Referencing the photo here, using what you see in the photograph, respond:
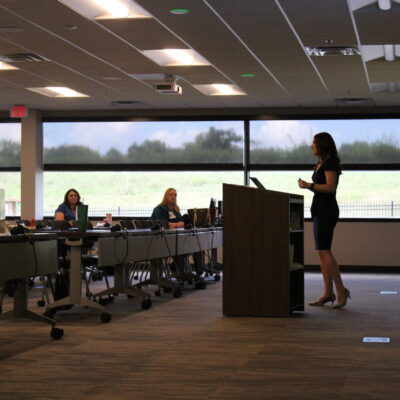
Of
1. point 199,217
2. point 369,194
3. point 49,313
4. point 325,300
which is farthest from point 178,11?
point 369,194

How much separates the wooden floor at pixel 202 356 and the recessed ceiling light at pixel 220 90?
5.26 m

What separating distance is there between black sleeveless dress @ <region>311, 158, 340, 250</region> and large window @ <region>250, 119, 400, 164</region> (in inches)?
283

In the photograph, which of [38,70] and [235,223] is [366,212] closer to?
[38,70]

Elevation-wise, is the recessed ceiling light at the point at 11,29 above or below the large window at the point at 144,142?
above

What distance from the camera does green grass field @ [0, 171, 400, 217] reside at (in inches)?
594

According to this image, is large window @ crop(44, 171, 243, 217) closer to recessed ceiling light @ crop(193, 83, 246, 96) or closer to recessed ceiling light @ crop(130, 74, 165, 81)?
recessed ceiling light @ crop(193, 83, 246, 96)

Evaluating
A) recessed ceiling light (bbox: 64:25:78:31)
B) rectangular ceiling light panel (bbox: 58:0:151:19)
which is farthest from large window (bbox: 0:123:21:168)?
rectangular ceiling light panel (bbox: 58:0:151:19)

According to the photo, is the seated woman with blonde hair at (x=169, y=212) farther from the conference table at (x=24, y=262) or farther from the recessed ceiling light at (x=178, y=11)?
the conference table at (x=24, y=262)

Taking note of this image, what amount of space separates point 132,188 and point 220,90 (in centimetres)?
358

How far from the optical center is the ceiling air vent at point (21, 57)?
1014 centimetres

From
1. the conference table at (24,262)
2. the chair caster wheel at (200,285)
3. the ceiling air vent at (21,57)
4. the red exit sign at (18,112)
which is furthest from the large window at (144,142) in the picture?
the conference table at (24,262)

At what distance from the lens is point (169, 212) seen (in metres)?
10.9

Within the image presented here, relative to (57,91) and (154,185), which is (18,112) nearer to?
(57,91)

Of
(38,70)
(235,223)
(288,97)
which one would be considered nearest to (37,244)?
(235,223)
